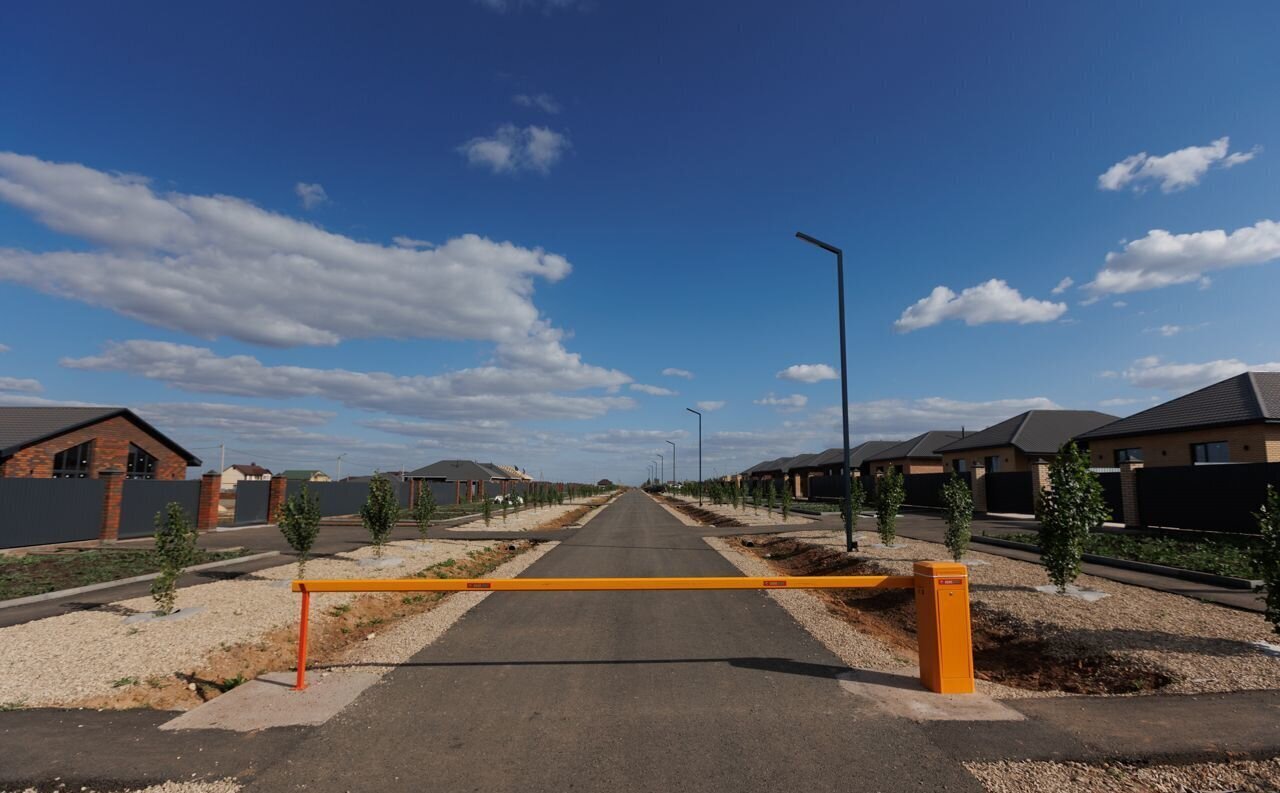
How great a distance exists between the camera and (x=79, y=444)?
2900 cm

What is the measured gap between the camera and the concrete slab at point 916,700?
534cm

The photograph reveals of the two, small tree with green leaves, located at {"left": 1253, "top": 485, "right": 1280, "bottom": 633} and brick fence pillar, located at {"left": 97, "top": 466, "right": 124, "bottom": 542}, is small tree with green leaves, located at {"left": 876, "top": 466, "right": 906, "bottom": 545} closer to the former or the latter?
small tree with green leaves, located at {"left": 1253, "top": 485, "right": 1280, "bottom": 633}

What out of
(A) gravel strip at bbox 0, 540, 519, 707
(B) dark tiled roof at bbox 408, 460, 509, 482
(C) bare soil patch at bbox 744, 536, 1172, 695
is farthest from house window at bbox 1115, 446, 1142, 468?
(B) dark tiled roof at bbox 408, 460, 509, 482

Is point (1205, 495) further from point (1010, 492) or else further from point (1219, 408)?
point (1010, 492)

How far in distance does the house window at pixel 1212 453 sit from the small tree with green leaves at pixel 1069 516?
2258 cm

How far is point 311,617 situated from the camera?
947 centimetres

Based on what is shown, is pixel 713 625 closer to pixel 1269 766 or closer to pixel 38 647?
pixel 1269 766

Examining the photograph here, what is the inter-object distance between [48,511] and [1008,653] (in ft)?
94.3

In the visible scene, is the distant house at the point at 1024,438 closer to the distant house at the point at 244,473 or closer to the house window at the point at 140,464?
the house window at the point at 140,464

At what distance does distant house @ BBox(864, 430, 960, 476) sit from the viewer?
2136 inches

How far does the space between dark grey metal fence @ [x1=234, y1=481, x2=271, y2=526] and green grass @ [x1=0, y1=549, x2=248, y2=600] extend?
12.4 metres

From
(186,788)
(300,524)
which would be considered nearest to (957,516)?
(186,788)

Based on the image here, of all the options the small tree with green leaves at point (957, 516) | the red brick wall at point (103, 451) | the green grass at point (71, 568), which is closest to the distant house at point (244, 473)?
the red brick wall at point (103, 451)

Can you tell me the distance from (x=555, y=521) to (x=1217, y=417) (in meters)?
32.0
